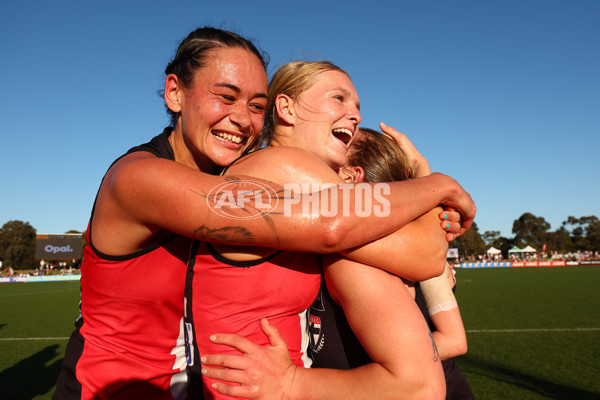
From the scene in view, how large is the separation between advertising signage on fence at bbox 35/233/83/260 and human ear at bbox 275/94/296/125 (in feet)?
159

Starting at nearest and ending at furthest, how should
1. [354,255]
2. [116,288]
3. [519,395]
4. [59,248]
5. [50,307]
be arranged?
1. [354,255]
2. [116,288]
3. [519,395]
4. [50,307]
5. [59,248]

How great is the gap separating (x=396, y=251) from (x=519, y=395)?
5.93 meters

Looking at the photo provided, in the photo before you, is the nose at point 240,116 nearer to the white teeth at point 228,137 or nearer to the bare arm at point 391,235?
the white teeth at point 228,137

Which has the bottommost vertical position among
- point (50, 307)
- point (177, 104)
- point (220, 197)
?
point (50, 307)

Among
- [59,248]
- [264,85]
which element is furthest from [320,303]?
[59,248]

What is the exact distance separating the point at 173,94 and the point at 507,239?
101 metres

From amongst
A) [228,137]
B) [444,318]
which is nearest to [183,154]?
[228,137]

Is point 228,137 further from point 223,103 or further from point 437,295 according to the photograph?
point 437,295

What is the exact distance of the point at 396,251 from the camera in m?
1.67

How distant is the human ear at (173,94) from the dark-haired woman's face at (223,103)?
0.07 m

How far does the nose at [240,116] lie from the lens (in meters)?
2.23

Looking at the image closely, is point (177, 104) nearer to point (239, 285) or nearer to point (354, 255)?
point (239, 285)

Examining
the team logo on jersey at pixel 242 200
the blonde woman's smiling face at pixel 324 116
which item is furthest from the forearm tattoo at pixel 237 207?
the blonde woman's smiling face at pixel 324 116

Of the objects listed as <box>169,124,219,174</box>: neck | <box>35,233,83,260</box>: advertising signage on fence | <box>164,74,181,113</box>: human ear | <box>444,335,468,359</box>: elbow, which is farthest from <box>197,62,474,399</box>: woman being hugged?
<box>35,233,83,260</box>: advertising signage on fence
